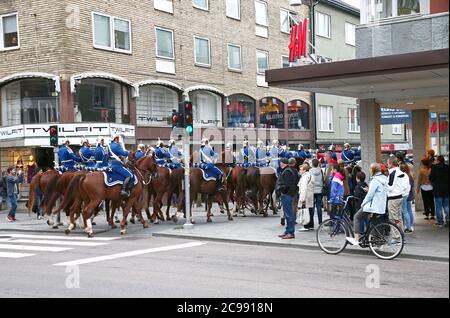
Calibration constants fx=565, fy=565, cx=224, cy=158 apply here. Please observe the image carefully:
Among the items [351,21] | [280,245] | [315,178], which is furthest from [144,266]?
[351,21]

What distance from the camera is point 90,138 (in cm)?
2531

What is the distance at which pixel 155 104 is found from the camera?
29.7 m

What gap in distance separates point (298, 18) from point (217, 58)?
10280mm

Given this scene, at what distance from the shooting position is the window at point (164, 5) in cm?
2975

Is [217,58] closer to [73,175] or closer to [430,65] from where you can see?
[73,175]

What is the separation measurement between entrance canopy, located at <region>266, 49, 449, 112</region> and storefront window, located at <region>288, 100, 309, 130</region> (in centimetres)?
2186

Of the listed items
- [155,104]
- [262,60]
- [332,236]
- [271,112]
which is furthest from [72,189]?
[262,60]

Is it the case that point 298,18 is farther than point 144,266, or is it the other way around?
point 298,18

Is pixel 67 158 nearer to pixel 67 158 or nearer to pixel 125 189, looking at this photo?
pixel 67 158

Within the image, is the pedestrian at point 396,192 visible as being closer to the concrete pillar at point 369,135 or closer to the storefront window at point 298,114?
the concrete pillar at point 369,135

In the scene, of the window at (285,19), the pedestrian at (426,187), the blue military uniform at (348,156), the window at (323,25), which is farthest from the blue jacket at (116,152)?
the window at (323,25)

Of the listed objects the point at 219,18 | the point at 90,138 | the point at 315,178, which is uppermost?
the point at 219,18

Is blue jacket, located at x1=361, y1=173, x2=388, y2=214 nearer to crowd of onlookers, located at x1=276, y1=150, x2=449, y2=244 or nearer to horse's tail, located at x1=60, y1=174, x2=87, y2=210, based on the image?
crowd of onlookers, located at x1=276, y1=150, x2=449, y2=244
